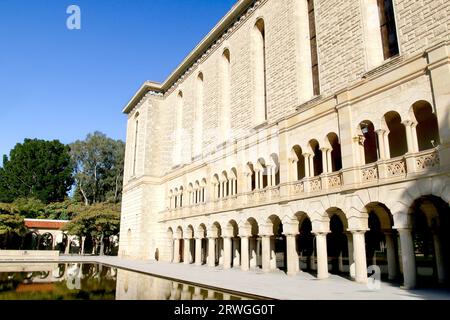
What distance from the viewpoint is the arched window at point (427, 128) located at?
45.0ft

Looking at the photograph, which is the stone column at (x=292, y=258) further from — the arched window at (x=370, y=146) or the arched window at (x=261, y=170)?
the arched window at (x=370, y=146)

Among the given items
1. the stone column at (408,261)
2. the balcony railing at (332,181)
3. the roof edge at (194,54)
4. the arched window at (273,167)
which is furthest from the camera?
the roof edge at (194,54)

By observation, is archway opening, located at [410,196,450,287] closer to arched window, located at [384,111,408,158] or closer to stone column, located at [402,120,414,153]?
stone column, located at [402,120,414,153]

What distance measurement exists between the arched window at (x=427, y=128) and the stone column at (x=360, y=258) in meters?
4.47

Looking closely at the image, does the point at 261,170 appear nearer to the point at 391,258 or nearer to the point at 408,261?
the point at 391,258

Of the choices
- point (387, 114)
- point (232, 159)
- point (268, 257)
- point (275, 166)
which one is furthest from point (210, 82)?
point (387, 114)

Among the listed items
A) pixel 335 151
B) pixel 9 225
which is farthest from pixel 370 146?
pixel 9 225

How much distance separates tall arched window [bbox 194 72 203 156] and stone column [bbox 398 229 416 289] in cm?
1898

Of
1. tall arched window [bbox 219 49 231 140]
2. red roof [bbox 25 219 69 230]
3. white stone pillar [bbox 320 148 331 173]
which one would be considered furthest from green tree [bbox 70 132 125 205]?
white stone pillar [bbox 320 148 331 173]

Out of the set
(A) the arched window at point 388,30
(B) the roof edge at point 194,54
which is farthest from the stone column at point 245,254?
(B) the roof edge at point 194,54

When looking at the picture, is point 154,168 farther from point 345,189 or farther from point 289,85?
point 345,189

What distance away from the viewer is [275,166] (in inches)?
760

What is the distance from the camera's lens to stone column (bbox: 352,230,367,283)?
42.4ft

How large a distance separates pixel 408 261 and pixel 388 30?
397 inches
